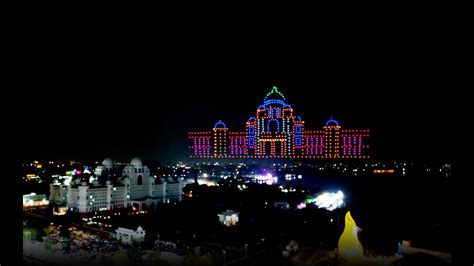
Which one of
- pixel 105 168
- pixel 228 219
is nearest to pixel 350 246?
pixel 228 219

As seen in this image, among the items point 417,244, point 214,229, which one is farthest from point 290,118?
point 417,244

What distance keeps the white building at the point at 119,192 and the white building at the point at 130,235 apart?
3.39m

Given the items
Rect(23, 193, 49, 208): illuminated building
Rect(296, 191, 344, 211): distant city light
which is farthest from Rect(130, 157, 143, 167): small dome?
Rect(296, 191, 344, 211): distant city light

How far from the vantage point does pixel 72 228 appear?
288 inches

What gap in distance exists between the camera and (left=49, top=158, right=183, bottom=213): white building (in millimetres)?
9592

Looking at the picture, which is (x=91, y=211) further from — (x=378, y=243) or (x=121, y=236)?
(x=378, y=243)

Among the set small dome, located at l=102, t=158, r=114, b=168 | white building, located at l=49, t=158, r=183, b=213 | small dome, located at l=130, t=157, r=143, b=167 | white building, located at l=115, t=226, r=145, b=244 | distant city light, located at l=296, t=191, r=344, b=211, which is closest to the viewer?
white building, located at l=115, t=226, r=145, b=244

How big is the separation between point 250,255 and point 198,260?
5.43 ft

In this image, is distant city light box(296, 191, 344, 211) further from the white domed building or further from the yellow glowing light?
the yellow glowing light

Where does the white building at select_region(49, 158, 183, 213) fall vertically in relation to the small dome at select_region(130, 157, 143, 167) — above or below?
below

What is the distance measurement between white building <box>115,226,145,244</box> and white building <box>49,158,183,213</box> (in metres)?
3.39

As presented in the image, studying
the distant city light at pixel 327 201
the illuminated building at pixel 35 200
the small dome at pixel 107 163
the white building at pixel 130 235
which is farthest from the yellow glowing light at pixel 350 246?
the small dome at pixel 107 163

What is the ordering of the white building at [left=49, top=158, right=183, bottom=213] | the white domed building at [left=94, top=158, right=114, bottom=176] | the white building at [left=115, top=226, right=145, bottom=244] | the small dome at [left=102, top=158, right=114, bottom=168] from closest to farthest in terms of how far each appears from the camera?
the white building at [left=115, top=226, right=145, bottom=244], the white building at [left=49, top=158, right=183, bottom=213], the white domed building at [left=94, top=158, right=114, bottom=176], the small dome at [left=102, top=158, right=114, bottom=168]

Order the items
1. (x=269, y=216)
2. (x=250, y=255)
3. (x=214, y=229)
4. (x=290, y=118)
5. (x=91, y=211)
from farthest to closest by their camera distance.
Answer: (x=290, y=118), (x=91, y=211), (x=269, y=216), (x=214, y=229), (x=250, y=255)
